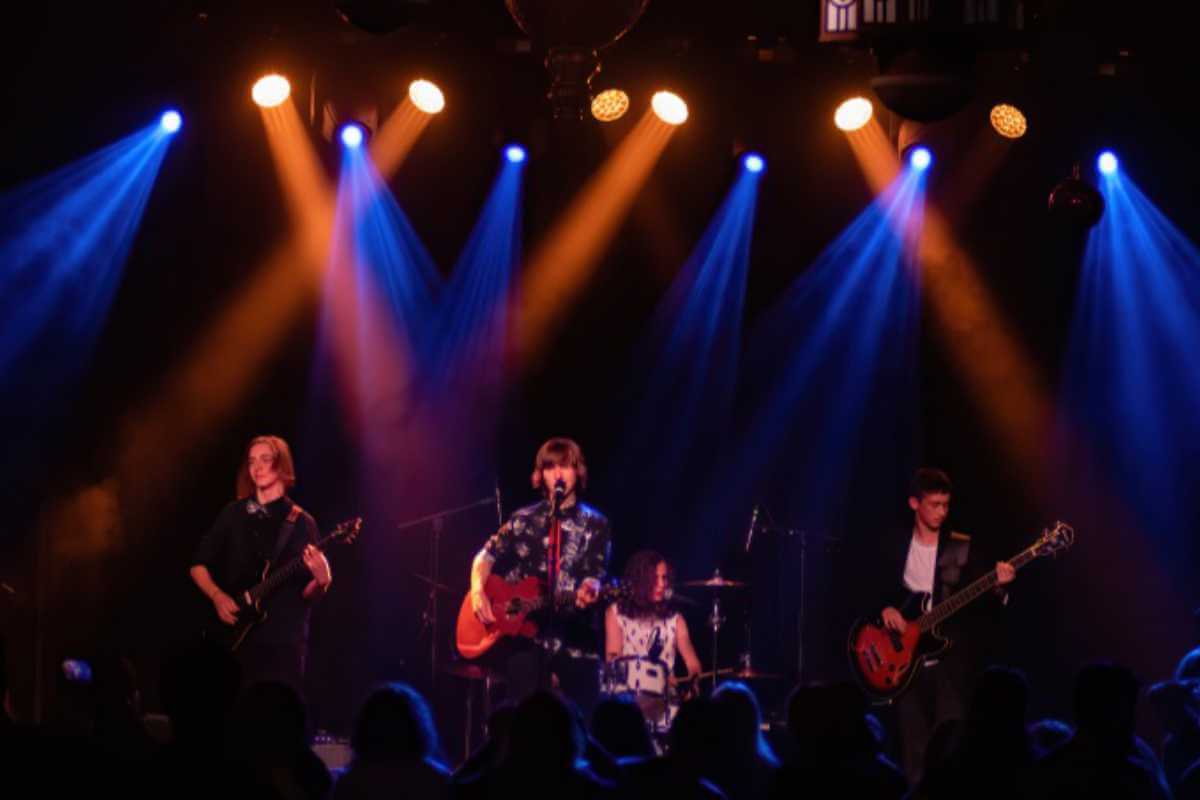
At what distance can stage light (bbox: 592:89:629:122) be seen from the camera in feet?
35.0

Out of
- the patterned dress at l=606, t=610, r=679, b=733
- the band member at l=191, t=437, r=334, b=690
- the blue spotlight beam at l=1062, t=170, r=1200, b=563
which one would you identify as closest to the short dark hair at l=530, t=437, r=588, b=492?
the patterned dress at l=606, t=610, r=679, b=733

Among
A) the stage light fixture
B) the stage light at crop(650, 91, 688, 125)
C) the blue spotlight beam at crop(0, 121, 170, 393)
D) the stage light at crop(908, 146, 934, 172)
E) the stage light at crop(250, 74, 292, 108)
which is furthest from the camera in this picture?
the stage light fixture

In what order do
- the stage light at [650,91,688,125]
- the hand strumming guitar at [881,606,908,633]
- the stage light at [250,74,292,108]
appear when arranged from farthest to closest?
the stage light at [650,91,688,125] → the stage light at [250,74,292,108] → the hand strumming guitar at [881,606,908,633]

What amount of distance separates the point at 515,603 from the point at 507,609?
0.06 m

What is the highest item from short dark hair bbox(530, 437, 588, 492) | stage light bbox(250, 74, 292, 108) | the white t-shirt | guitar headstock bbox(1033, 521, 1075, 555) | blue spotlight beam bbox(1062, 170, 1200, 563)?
stage light bbox(250, 74, 292, 108)

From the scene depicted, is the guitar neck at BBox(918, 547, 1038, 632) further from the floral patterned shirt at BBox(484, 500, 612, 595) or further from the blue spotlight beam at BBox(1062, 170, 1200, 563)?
the blue spotlight beam at BBox(1062, 170, 1200, 563)

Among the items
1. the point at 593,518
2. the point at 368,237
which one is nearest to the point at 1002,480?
the point at 593,518

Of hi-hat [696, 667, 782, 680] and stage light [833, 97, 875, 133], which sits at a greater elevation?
stage light [833, 97, 875, 133]

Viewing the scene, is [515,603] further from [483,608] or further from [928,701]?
[928,701]

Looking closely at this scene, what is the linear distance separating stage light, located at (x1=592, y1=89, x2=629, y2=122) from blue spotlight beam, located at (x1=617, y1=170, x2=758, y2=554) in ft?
4.52

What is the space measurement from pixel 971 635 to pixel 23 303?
5984 millimetres

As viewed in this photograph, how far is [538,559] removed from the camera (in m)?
9.77

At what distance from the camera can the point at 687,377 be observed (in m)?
12.1

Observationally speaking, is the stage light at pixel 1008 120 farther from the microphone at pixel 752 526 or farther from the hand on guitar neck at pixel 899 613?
the microphone at pixel 752 526
